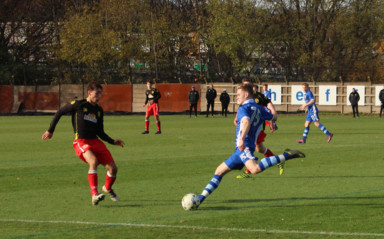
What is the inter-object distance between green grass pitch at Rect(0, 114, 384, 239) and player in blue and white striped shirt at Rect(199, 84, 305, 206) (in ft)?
1.60

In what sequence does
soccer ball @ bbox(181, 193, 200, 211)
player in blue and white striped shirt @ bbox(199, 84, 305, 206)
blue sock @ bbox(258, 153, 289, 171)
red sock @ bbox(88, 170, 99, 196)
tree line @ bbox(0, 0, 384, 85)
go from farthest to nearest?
1. tree line @ bbox(0, 0, 384, 85)
2. red sock @ bbox(88, 170, 99, 196)
3. soccer ball @ bbox(181, 193, 200, 211)
4. player in blue and white striped shirt @ bbox(199, 84, 305, 206)
5. blue sock @ bbox(258, 153, 289, 171)

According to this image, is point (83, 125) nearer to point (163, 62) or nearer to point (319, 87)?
point (319, 87)

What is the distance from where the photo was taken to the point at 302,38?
56.7 meters

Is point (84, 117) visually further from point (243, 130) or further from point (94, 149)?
point (243, 130)

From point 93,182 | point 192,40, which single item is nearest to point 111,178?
point 93,182

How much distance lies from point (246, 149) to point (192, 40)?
50.9 meters

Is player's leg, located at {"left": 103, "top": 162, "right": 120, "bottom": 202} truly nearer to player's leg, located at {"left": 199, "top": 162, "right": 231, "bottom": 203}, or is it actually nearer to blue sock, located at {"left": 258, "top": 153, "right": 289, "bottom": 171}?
player's leg, located at {"left": 199, "top": 162, "right": 231, "bottom": 203}

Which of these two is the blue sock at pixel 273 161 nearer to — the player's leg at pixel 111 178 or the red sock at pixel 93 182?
the player's leg at pixel 111 178

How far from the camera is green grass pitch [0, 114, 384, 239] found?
8.02m

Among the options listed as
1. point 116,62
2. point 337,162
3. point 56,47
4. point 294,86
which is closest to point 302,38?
point 294,86

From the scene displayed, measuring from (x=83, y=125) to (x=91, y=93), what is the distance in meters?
0.47

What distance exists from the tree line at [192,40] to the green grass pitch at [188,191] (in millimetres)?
37155

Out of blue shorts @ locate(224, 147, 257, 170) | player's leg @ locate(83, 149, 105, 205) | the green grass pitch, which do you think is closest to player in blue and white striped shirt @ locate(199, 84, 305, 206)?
blue shorts @ locate(224, 147, 257, 170)

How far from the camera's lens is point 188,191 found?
11.2m
